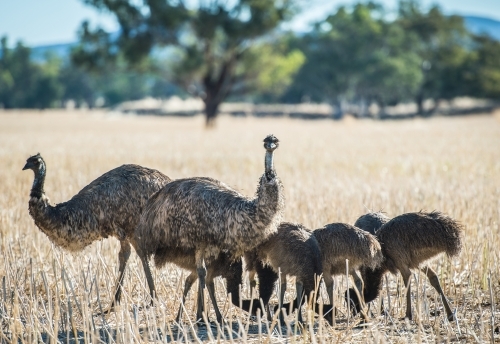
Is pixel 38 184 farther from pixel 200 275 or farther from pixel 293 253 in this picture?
pixel 293 253

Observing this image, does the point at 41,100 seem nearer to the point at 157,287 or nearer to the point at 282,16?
the point at 282,16

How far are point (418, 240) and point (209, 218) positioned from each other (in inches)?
71.8

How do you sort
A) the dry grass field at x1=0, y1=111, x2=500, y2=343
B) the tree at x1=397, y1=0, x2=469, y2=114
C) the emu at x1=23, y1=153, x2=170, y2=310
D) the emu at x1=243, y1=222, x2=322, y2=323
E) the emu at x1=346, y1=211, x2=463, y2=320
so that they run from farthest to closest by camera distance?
the tree at x1=397, y1=0, x2=469, y2=114 → the emu at x1=23, y1=153, x2=170, y2=310 → the emu at x1=346, y1=211, x2=463, y2=320 → the emu at x1=243, y1=222, x2=322, y2=323 → the dry grass field at x1=0, y1=111, x2=500, y2=343

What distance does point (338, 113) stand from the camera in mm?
69250

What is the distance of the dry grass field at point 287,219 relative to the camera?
5156 mm

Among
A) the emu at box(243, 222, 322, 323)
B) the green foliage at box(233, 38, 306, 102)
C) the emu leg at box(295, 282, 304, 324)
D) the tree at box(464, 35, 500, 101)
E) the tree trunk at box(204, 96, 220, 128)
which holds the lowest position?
the emu leg at box(295, 282, 304, 324)

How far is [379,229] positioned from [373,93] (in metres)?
68.5

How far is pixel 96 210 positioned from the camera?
6602 mm

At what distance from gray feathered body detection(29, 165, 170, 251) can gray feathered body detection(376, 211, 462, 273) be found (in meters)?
2.39

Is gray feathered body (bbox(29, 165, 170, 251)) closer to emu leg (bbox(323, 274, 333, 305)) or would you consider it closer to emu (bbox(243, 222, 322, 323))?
emu (bbox(243, 222, 322, 323))

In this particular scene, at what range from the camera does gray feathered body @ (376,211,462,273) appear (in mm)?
5793

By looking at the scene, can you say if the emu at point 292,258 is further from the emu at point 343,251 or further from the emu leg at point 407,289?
the emu leg at point 407,289

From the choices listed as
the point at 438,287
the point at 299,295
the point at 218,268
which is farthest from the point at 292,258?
the point at 438,287

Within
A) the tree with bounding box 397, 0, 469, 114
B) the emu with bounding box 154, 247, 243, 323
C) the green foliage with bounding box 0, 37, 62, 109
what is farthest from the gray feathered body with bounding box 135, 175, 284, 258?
the green foliage with bounding box 0, 37, 62, 109
